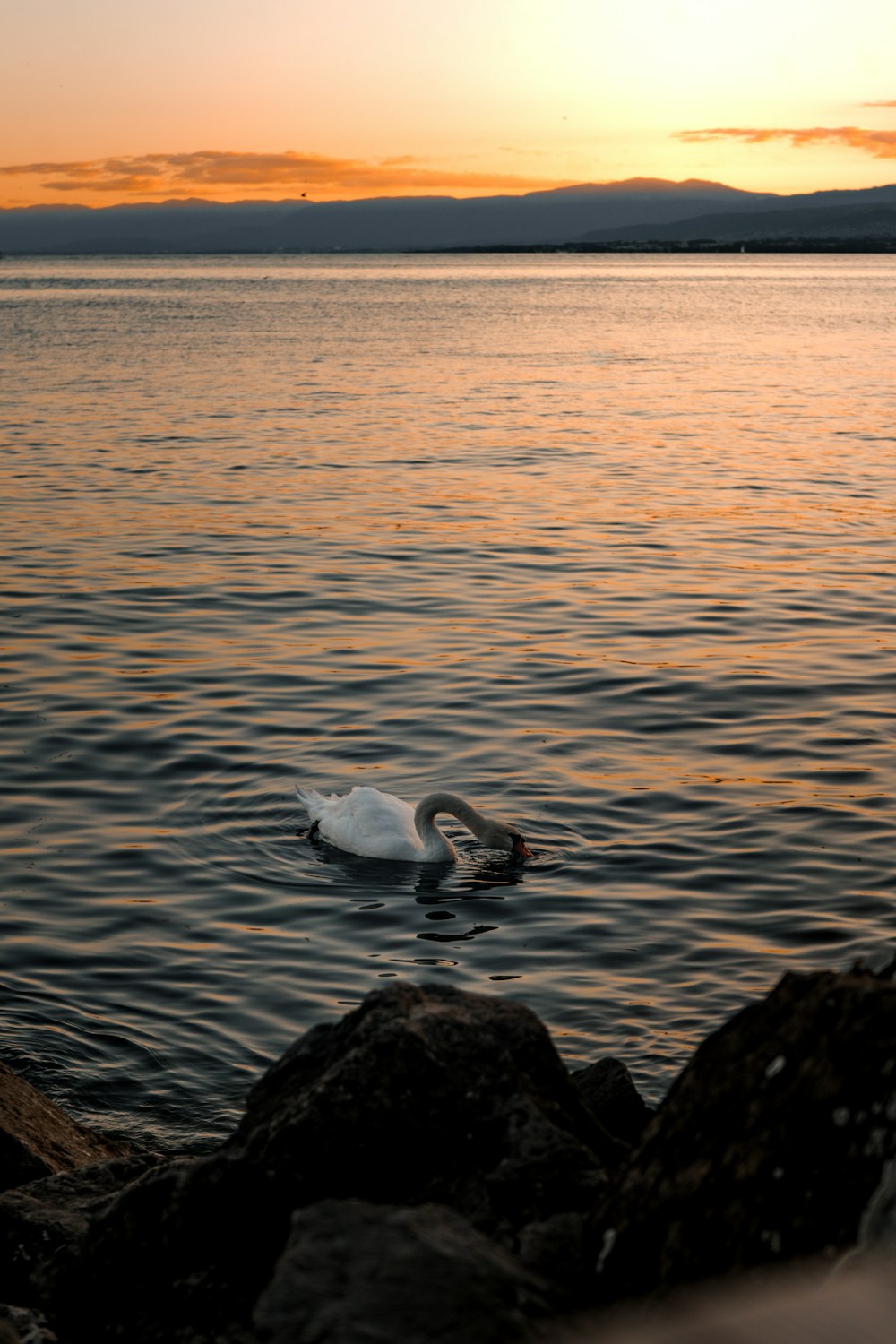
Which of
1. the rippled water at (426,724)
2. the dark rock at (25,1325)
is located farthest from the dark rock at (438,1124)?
the rippled water at (426,724)

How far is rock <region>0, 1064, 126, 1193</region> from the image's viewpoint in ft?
20.7

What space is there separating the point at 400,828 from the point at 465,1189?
6002 mm

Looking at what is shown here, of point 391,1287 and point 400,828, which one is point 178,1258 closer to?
point 391,1287

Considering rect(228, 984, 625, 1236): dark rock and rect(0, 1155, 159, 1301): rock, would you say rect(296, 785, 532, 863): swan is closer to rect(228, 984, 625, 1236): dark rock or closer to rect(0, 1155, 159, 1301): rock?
rect(0, 1155, 159, 1301): rock

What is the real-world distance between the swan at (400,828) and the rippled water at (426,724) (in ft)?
0.55

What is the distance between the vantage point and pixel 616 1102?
6.22 meters

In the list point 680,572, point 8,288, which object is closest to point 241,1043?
point 680,572

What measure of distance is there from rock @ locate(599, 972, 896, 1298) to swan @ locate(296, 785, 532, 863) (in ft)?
20.5

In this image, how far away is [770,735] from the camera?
13.1 metres

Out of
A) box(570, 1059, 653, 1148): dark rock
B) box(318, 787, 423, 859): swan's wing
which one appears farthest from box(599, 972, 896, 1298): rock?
box(318, 787, 423, 859): swan's wing

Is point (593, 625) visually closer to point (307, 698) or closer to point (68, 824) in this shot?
point (307, 698)

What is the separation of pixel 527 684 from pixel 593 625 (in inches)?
98.5

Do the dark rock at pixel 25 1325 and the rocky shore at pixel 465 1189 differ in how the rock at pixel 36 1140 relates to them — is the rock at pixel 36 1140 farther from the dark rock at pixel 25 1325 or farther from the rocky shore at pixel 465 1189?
the dark rock at pixel 25 1325

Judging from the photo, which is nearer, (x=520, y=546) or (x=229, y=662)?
(x=229, y=662)
